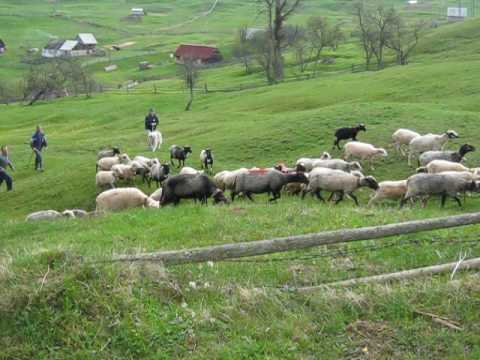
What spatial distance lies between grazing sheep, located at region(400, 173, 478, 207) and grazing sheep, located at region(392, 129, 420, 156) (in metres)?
6.66

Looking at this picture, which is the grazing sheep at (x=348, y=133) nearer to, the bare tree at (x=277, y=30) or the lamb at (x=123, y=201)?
the lamb at (x=123, y=201)

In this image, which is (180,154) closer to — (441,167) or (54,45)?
(441,167)

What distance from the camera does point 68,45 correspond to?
14562cm

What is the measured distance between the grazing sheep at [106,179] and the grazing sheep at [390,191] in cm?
1117

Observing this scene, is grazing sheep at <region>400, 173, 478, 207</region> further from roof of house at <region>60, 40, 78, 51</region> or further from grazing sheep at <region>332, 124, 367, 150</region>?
roof of house at <region>60, 40, 78, 51</region>

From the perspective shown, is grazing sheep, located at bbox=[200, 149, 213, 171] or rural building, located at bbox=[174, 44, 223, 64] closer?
grazing sheep, located at bbox=[200, 149, 213, 171]

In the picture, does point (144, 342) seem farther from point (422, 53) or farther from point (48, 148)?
point (422, 53)

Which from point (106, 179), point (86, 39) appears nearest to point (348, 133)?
point (106, 179)

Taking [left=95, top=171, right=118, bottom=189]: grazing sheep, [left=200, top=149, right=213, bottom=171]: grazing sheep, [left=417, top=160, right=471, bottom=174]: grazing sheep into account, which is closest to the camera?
[left=417, top=160, right=471, bottom=174]: grazing sheep

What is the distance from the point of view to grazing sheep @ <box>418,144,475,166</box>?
76.5 feet

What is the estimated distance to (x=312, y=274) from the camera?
9055mm

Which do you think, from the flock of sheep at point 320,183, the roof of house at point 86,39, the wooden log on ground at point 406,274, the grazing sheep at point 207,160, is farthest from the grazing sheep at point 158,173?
the roof of house at point 86,39

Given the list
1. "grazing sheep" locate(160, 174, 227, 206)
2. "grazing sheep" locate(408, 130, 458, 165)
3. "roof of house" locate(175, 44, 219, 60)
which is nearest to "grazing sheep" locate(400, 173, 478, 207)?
"grazing sheep" locate(408, 130, 458, 165)

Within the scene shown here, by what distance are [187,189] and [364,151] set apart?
948cm
